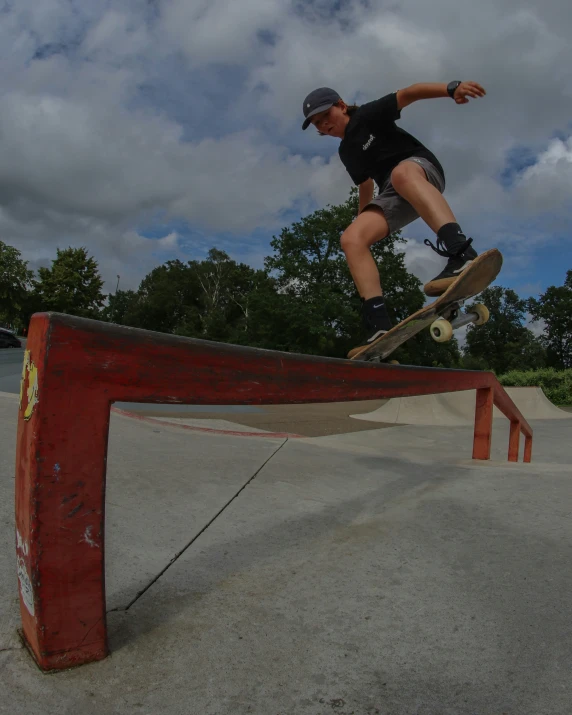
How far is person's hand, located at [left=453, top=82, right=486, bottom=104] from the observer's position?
8.36ft

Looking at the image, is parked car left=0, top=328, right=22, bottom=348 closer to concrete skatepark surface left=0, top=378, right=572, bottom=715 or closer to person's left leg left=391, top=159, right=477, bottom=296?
concrete skatepark surface left=0, top=378, right=572, bottom=715

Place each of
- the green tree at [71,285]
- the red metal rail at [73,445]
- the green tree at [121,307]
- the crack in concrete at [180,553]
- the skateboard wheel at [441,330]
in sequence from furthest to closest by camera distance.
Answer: the green tree at [121,307]
the green tree at [71,285]
the skateboard wheel at [441,330]
the crack in concrete at [180,553]
the red metal rail at [73,445]

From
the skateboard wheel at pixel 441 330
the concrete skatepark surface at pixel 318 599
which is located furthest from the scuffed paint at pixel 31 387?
the skateboard wheel at pixel 441 330

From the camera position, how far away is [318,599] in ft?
4.50

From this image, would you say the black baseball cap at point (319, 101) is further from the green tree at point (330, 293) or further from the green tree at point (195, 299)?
the green tree at point (195, 299)

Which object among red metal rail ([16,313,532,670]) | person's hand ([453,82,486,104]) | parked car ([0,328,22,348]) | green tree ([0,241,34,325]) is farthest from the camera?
green tree ([0,241,34,325])

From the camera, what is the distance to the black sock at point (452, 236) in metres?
2.61

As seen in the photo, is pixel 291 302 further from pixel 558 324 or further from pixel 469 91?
pixel 558 324

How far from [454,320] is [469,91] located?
1205 millimetres

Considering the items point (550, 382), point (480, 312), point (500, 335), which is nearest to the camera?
point (480, 312)

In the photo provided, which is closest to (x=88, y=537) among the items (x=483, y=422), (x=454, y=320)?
(x=454, y=320)

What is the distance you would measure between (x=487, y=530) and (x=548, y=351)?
58.1 m

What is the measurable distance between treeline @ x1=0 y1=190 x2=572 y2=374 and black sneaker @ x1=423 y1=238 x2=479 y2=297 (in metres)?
24.2

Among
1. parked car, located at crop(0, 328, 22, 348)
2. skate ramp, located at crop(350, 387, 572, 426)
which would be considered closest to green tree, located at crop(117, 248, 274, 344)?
parked car, located at crop(0, 328, 22, 348)
